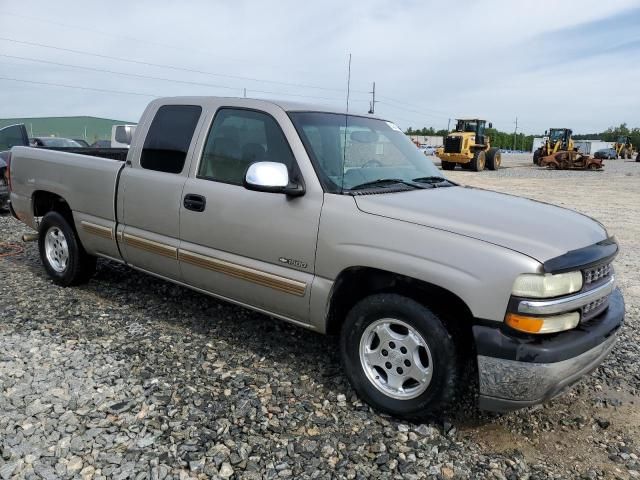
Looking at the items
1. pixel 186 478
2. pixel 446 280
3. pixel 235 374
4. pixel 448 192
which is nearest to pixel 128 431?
pixel 186 478

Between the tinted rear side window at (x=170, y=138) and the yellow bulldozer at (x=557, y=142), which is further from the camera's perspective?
the yellow bulldozer at (x=557, y=142)

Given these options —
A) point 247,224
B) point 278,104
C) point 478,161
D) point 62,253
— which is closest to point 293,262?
point 247,224

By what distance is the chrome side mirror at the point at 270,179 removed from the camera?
129 inches

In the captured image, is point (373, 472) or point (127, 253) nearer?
point (373, 472)

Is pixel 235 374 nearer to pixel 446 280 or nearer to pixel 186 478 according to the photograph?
pixel 186 478

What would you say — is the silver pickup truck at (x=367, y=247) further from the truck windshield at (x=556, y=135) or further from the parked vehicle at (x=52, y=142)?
the truck windshield at (x=556, y=135)

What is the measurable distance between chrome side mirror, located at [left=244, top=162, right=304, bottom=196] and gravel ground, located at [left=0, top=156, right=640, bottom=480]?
4.20 ft

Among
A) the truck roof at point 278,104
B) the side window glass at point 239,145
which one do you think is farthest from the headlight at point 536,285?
the truck roof at point 278,104

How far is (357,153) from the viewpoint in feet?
12.5

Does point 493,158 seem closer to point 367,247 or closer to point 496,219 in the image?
point 496,219

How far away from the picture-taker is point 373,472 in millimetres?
2719

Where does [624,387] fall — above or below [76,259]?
below

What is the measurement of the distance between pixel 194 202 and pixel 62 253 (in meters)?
2.22

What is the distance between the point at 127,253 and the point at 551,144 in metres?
37.3
